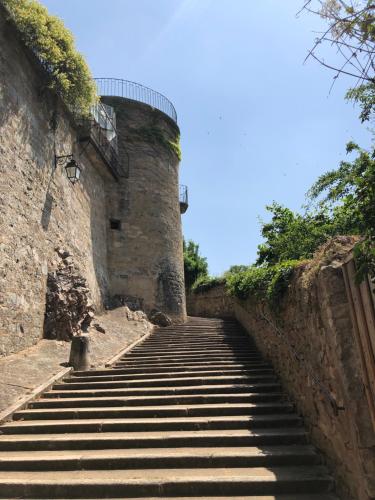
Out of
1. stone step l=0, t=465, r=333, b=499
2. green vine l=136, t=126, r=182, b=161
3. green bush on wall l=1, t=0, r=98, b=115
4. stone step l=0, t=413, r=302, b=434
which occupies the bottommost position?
stone step l=0, t=465, r=333, b=499

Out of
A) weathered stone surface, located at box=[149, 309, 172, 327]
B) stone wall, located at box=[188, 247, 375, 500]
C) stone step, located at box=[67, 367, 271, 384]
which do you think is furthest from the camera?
weathered stone surface, located at box=[149, 309, 172, 327]

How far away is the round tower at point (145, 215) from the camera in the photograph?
1403 centimetres

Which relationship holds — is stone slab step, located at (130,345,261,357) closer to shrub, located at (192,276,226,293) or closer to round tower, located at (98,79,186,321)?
round tower, located at (98,79,186,321)

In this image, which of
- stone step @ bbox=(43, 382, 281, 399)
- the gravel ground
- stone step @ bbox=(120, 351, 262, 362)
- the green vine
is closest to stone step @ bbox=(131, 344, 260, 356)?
stone step @ bbox=(120, 351, 262, 362)

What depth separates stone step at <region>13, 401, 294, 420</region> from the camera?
4766 mm

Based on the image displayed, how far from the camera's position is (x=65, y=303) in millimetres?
8438

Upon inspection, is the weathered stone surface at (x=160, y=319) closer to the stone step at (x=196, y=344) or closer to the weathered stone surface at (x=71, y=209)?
the weathered stone surface at (x=71, y=209)

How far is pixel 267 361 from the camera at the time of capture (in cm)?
682

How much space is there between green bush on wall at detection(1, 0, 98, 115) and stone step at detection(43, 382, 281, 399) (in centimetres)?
673

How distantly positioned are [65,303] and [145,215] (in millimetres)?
6911

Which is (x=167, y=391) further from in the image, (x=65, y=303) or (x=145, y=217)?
(x=145, y=217)

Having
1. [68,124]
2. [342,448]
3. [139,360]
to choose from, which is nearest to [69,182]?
[68,124]

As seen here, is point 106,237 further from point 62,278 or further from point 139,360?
point 139,360

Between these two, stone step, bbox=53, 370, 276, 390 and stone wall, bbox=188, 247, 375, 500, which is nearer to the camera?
stone wall, bbox=188, 247, 375, 500
